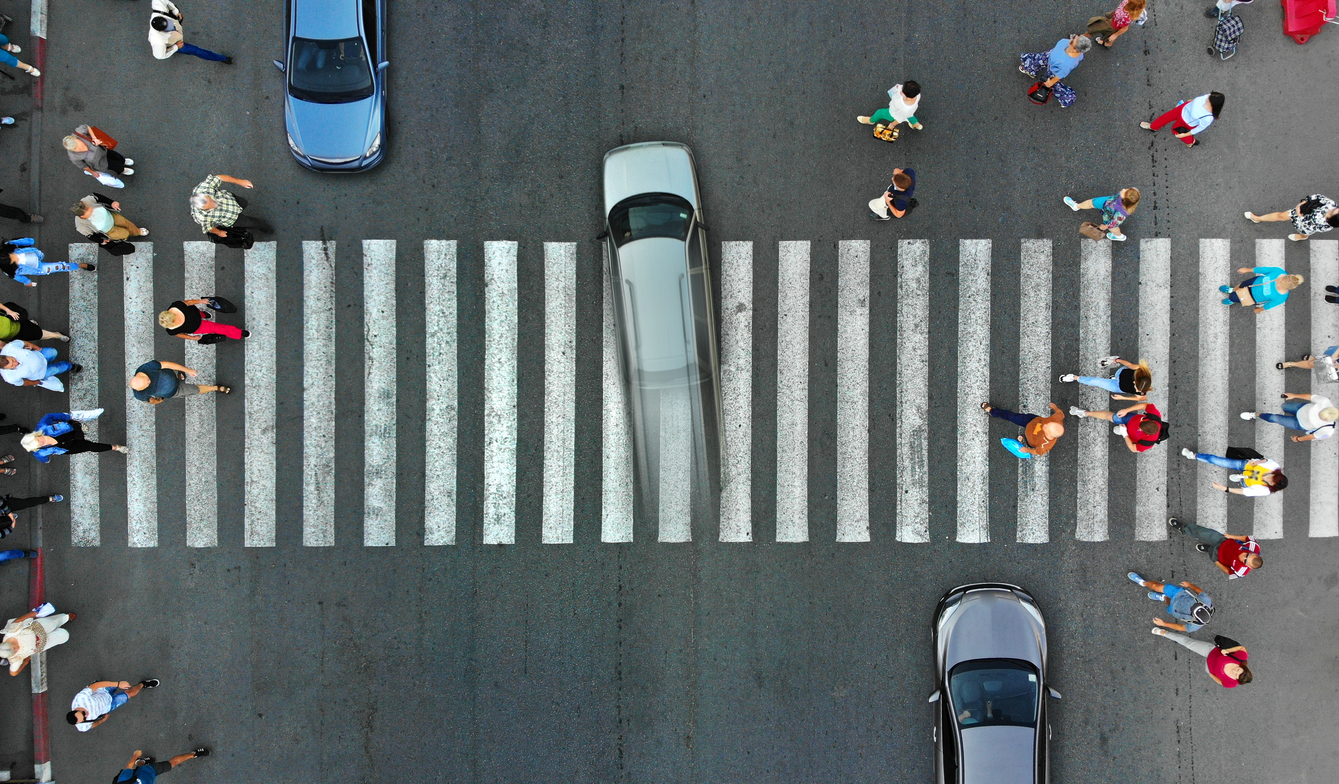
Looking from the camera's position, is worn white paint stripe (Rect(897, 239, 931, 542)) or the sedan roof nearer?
the sedan roof

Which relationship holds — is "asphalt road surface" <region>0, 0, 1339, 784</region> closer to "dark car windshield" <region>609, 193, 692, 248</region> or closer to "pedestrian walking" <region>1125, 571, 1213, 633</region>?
"pedestrian walking" <region>1125, 571, 1213, 633</region>

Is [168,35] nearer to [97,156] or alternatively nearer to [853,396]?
[97,156]

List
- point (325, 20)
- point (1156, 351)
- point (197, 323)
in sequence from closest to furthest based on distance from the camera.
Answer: point (197, 323) → point (325, 20) → point (1156, 351)

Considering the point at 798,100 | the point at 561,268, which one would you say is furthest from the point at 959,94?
the point at 561,268

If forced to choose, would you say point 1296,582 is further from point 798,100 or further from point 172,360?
point 172,360

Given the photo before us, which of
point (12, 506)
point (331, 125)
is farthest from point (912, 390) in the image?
point (12, 506)

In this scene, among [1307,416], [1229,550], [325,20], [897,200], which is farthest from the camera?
[325,20]

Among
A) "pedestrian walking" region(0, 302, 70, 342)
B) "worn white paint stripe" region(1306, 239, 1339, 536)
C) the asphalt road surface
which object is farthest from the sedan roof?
"worn white paint stripe" region(1306, 239, 1339, 536)
